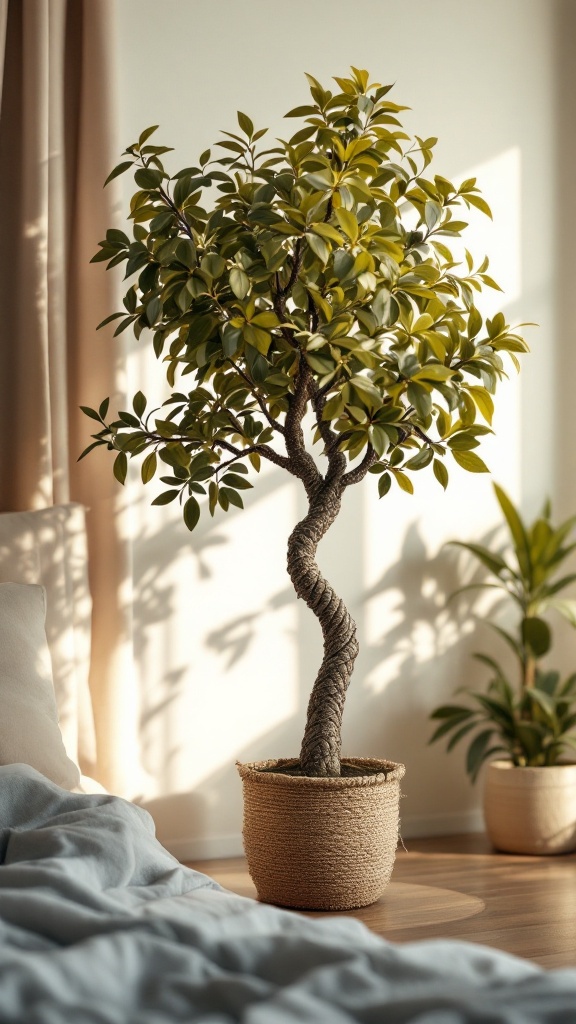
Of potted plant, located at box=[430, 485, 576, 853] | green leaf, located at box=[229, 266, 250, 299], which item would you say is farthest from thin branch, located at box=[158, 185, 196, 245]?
potted plant, located at box=[430, 485, 576, 853]

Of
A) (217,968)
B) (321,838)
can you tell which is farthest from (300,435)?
(217,968)

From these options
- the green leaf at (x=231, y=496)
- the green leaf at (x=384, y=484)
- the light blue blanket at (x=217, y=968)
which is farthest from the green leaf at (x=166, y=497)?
the light blue blanket at (x=217, y=968)

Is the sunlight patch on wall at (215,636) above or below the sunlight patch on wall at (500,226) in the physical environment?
below

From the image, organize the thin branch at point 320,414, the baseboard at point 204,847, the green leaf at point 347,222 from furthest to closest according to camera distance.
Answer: the baseboard at point 204,847, the thin branch at point 320,414, the green leaf at point 347,222

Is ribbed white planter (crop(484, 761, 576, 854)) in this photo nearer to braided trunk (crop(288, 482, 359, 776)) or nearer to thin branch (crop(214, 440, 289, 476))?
braided trunk (crop(288, 482, 359, 776))

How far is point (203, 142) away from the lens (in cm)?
327

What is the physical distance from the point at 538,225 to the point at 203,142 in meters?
1.19

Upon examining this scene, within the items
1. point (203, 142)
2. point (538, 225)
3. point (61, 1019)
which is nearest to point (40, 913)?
point (61, 1019)

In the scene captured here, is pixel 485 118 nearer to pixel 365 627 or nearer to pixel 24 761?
pixel 365 627

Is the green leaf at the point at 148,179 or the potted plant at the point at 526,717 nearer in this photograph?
the green leaf at the point at 148,179

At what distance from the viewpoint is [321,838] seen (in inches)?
102

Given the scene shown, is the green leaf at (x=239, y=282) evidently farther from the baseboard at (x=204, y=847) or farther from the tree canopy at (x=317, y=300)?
the baseboard at (x=204, y=847)

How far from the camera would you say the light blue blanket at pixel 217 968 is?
99 centimetres

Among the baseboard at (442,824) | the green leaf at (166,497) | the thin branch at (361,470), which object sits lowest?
the baseboard at (442,824)
